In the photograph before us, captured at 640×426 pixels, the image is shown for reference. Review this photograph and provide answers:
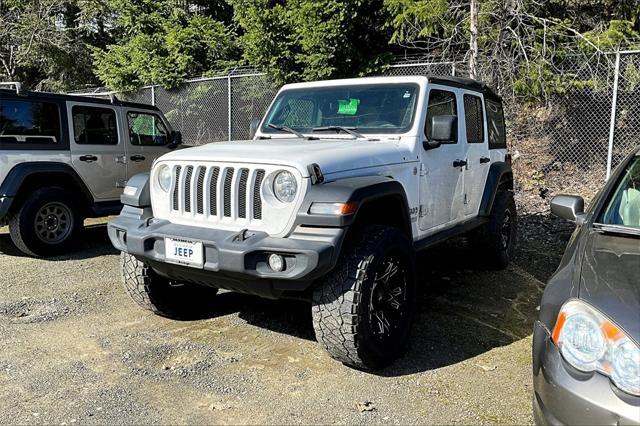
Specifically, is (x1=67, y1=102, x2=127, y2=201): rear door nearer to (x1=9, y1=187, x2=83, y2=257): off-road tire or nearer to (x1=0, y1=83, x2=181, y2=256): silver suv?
(x1=0, y1=83, x2=181, y2=256): silver suv

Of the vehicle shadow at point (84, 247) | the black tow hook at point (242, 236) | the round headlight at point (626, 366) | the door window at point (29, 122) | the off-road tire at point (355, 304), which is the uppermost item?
the door window at point (29, 122)

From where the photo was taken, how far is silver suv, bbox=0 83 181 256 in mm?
6078

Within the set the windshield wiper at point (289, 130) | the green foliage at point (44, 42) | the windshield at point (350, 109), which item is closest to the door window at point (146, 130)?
the windshield at point (350, 109)

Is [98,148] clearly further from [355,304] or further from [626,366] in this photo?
[626,366]

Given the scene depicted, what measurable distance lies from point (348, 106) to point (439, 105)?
82 centimetres

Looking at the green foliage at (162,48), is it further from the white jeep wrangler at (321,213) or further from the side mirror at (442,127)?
the side mirror at (442,127)

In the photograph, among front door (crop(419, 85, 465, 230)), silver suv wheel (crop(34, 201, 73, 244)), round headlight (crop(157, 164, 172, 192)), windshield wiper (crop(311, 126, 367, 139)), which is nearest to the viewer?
round headlight (crop(157, 164, 172, 192))

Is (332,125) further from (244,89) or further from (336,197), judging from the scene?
(244,89)

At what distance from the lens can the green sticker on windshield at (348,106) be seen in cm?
455

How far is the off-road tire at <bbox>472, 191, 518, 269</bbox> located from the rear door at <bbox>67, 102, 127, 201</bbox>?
475cm

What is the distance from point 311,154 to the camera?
3.42 meters

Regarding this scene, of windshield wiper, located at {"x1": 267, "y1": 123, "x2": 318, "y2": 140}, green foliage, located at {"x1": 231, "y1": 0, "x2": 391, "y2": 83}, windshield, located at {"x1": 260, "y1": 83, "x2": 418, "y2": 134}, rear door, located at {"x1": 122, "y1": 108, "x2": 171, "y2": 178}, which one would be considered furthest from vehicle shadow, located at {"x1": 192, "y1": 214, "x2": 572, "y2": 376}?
green foliage, located at {"x1": 231, "y1": 0, "x2": 391, "y2": 83}

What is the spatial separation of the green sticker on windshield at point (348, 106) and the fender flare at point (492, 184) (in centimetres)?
192

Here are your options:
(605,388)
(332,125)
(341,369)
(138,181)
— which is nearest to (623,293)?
(605,388)
